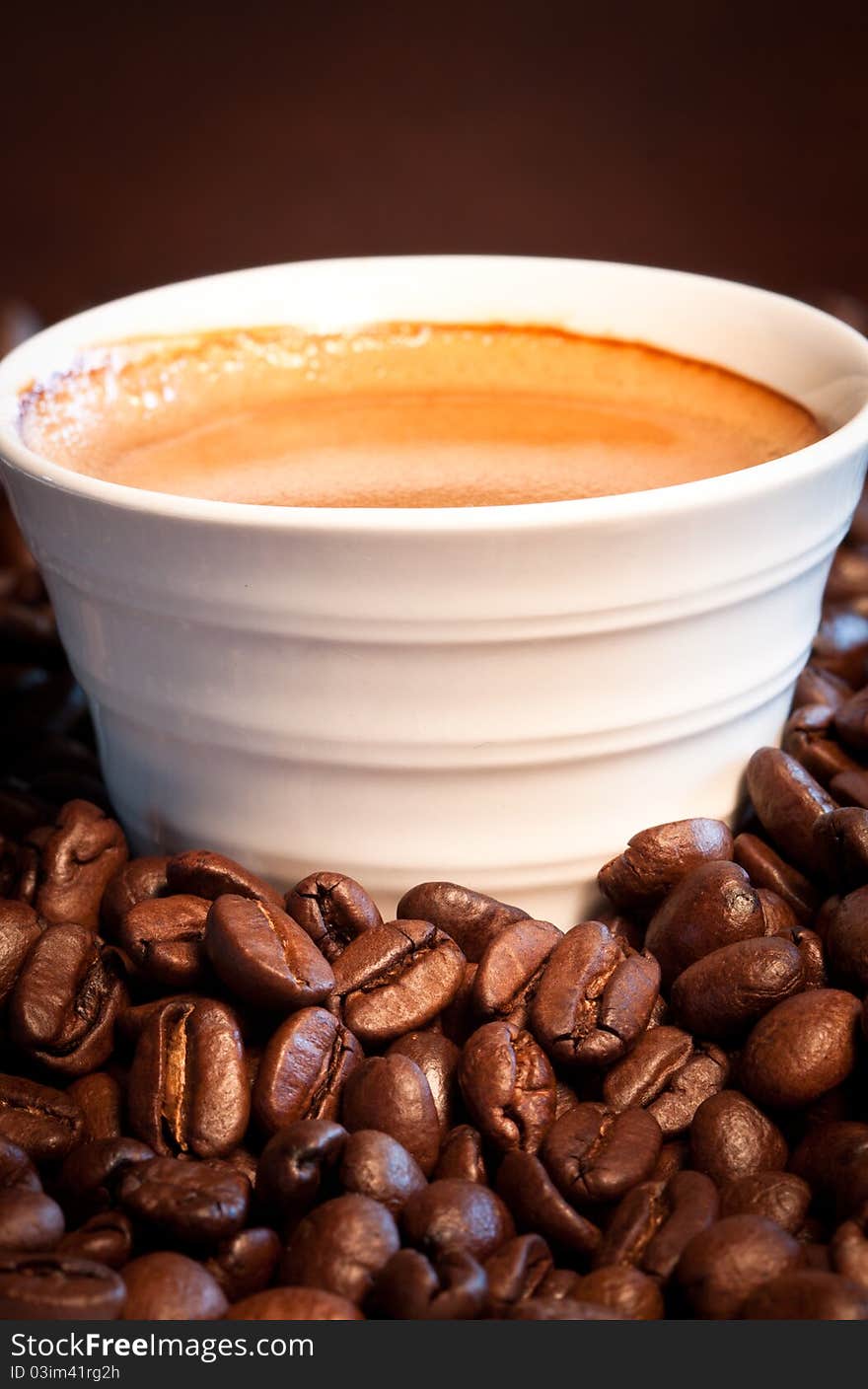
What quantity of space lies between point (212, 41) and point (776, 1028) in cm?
288

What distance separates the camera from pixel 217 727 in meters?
1.33

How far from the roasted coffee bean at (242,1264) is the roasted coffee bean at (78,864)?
0.41m

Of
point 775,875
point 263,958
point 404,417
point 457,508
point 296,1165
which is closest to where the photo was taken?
point 296,1165

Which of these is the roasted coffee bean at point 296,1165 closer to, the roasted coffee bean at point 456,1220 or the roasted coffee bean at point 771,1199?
the roasted coffee bean at point 456,1220

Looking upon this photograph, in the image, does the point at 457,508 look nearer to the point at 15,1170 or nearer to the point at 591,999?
the point at 591,999

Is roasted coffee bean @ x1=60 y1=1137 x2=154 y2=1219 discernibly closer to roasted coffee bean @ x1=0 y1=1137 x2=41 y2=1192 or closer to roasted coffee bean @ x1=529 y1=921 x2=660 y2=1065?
roasted coffee bean @ x1=0 y1=1137 x2=41 y2=1192

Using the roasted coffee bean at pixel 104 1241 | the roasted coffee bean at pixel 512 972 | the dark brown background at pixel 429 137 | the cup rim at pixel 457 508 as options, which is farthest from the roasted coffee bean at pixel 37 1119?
the dark brown background at pixel 429 137

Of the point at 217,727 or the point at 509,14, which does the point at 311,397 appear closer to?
the point at 217,727

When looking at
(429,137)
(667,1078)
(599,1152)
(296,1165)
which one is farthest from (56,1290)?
(429,137)

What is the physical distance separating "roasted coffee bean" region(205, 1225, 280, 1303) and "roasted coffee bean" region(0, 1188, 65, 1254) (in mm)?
102

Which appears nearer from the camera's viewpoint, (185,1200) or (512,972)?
(185,1200)

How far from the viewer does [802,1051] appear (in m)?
1.13

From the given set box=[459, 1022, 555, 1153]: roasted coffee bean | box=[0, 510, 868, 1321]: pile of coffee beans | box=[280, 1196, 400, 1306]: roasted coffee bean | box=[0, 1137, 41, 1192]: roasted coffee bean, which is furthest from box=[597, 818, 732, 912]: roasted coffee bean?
box=[0, 1137, 41, 1192]: roasted coffee bean

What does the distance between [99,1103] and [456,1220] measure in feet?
1.06
